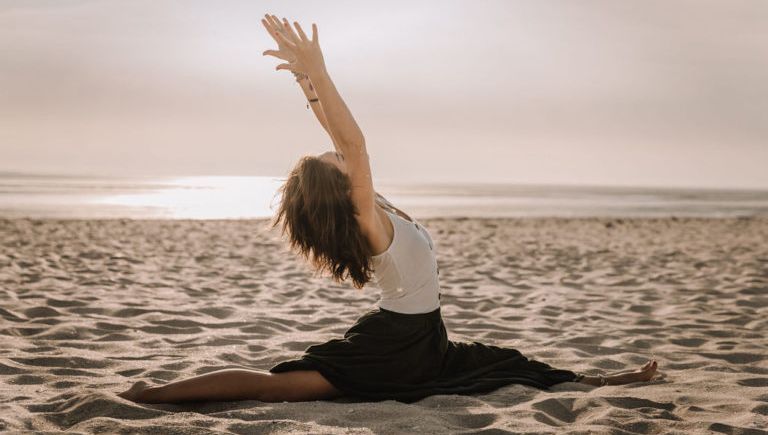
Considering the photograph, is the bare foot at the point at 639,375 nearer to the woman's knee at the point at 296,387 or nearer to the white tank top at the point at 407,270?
the white tank top at the point at 407,270

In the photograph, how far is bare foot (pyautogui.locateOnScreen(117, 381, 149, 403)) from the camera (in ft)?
12.1

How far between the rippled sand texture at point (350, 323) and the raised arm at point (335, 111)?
1.15m

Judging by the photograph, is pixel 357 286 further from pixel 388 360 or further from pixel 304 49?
pixel 304 49

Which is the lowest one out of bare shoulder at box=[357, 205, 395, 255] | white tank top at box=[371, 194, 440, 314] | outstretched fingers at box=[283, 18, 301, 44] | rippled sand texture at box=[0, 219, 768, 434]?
rippled sand texture at box=[0, 219, 768, 434]

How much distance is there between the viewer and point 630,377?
4.37 metres

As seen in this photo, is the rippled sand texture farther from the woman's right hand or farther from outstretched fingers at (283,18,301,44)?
outstretched fingers at (283,18,301,44)

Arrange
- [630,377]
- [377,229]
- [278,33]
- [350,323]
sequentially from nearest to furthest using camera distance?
[278,33]
[377,229]
[630,377]
[350,323]

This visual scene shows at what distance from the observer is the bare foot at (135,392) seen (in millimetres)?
3697

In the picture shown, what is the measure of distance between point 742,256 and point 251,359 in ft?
28.6

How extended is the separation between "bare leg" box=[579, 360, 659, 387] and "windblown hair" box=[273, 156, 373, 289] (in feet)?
5.10

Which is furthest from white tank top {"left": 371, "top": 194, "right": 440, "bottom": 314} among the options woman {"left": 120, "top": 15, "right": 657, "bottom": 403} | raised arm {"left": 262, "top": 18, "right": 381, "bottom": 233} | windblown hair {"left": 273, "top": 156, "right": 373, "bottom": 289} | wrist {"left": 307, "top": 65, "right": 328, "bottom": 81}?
wrist {"left": 307, "top": 65, "right": 328, "bottom": 81}

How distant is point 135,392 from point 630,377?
2806 millimetres

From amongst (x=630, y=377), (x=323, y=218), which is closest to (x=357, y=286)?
(x=323, y=218)

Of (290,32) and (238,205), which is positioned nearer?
(290,32)
